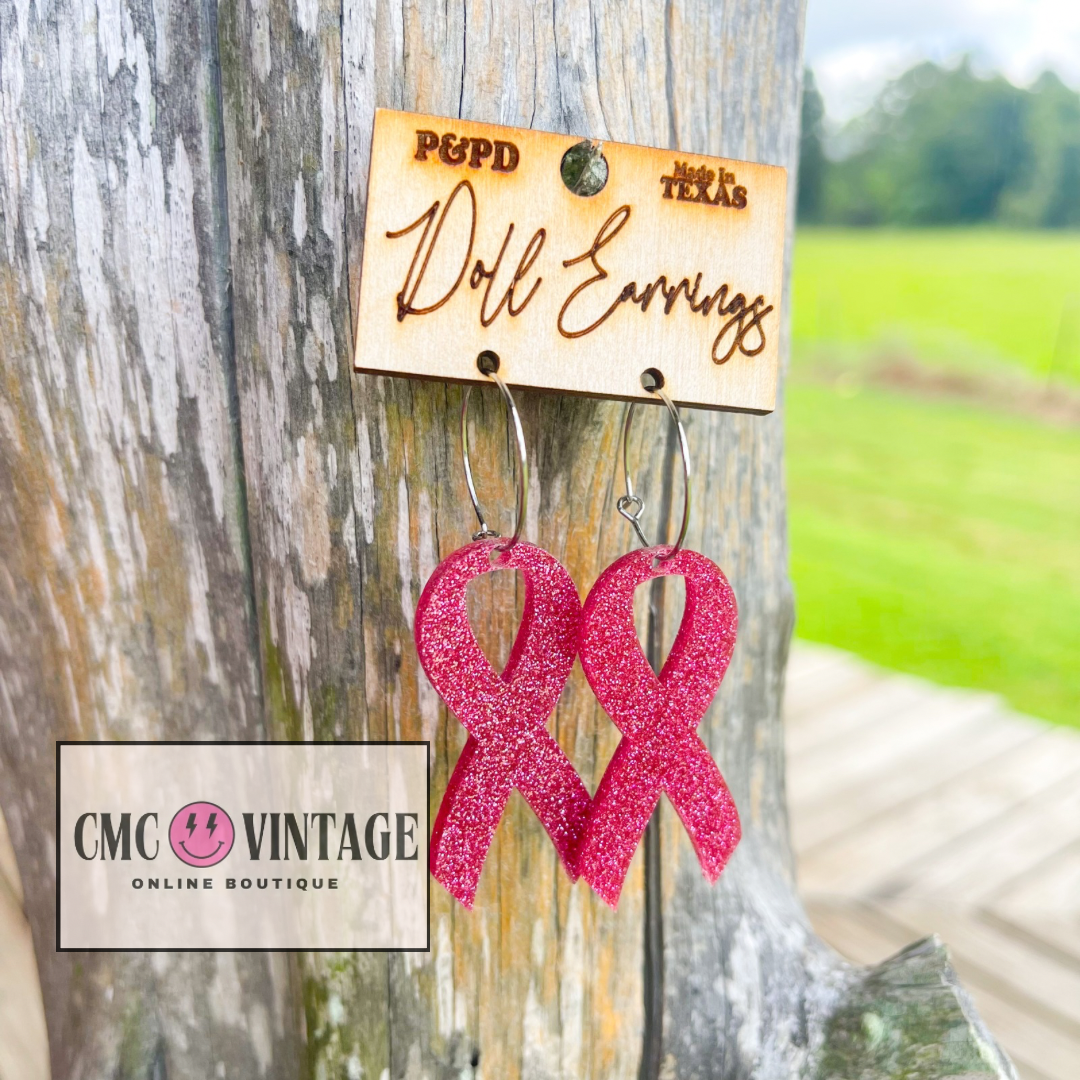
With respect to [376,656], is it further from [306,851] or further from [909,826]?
[909,826]

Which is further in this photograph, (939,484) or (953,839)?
(939,484)

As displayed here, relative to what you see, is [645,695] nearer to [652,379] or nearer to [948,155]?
[652,379]

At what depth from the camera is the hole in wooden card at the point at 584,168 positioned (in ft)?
2.19

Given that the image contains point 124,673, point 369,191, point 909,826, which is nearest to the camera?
point 369,191

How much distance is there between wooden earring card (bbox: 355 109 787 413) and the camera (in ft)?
2.13

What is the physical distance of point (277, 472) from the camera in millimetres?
786

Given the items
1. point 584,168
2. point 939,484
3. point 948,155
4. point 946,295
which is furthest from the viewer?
point 948,155

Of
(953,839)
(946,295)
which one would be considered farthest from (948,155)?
(953,839)

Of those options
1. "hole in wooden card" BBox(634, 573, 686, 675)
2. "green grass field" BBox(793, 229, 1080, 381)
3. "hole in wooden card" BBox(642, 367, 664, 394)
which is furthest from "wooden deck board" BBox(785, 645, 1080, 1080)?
"green grass field" BBox(793, 229, 1080, 381)

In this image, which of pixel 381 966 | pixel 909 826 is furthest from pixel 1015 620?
pixel 381 966

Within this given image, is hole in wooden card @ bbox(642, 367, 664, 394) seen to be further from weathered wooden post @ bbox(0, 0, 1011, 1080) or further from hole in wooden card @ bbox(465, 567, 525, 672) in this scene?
hole in wooden card @ bbox(465, 567, 525, 672)

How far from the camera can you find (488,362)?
0.67m

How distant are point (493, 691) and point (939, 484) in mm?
4637

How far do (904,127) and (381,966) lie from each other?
21.5ft
